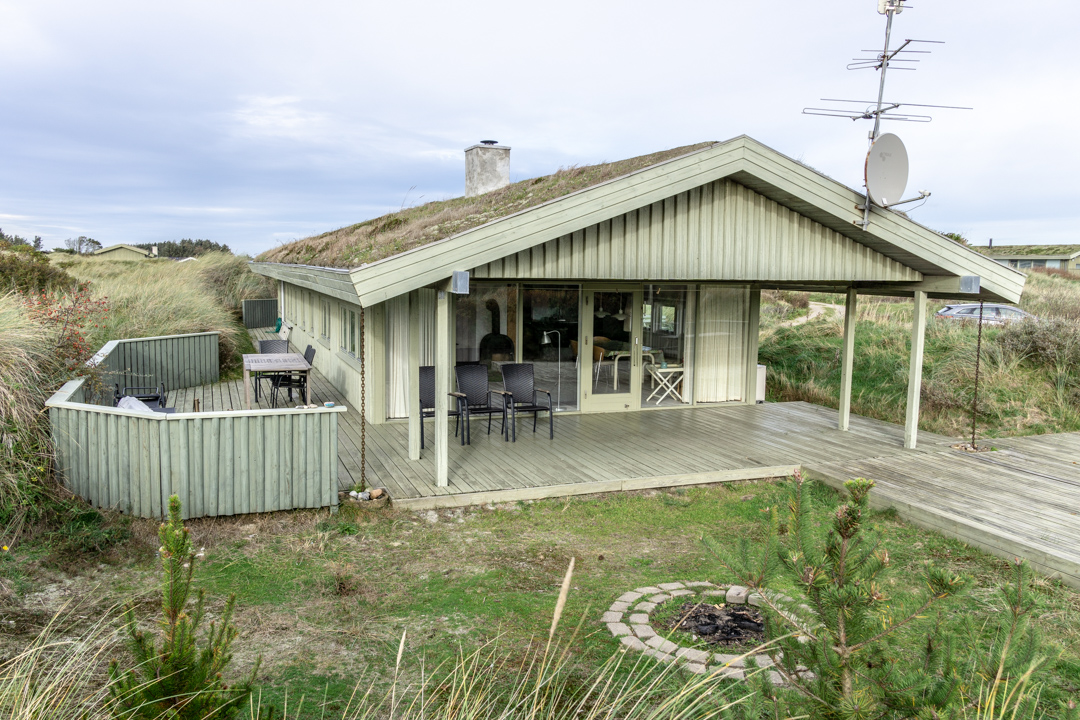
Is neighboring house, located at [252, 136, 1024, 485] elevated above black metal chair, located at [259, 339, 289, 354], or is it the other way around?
neighboring house, located at [252, 136, 1024, 485]

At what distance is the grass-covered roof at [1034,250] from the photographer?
45094 mm

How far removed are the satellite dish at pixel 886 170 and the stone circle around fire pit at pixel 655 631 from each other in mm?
4913

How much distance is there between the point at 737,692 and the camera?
3717mm

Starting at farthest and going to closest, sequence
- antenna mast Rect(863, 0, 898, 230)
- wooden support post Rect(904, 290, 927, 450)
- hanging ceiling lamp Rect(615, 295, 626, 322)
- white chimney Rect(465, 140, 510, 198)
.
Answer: white chimney Rect(465, 140, 510, 198) → hanging ceiling lamp Rect(615, 295, 626, 322) → wooden support post Rect(904, 290, 927, 450) → antenna mast Rect(863, 0, 898, 230)

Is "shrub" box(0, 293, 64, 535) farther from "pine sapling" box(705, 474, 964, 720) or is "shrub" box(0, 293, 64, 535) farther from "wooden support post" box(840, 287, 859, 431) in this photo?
"wooden support post" box(840, 287, 859, 431)

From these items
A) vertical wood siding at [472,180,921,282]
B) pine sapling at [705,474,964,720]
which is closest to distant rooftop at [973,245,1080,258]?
vertical wood siding at [472,180,921,282]

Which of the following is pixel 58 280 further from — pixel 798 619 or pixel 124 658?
pixel 798 619

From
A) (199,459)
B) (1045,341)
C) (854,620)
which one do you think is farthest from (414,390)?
(1045,341)

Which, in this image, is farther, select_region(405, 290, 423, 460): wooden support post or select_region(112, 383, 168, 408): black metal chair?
select_region(112, 383, 168, 408): black metal chair

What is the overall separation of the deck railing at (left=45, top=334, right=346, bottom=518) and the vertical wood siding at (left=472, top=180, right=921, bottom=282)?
2.36 meters

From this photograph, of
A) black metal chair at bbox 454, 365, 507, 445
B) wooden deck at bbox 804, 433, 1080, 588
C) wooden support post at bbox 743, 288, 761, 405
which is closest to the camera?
wooden deck at bbox 804, 433, 1080, 588

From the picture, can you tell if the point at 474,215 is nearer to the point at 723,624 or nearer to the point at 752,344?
the point at 752,344

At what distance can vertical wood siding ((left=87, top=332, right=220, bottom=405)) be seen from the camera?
10781 mm

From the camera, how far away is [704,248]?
811cm
